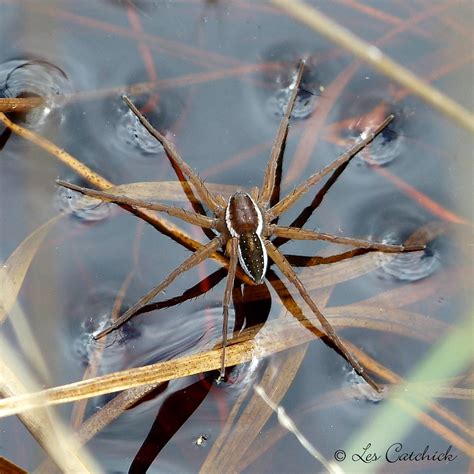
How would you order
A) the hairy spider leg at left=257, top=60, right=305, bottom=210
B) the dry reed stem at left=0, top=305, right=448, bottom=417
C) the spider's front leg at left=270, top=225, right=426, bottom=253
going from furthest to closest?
the hairy spider leg at left=257, top=60, right=305, bottom=210
the spider's front leg at left=270, top=225, right=426, bottom=253
the dry reed stem at left=0, top=305, right=448, bottom=417

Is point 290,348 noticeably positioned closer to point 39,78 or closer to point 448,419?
point 448,419

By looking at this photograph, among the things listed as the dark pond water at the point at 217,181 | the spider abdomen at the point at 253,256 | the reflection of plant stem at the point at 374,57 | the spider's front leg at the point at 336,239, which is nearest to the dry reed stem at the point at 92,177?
the dark pond water at the point at 217,181

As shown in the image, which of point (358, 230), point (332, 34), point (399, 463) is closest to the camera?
point (399, 463)

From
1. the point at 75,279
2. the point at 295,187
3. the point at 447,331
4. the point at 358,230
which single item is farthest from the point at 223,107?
the point at 447,331

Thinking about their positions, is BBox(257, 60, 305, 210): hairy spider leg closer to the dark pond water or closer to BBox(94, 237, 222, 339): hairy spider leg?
the dark pond water

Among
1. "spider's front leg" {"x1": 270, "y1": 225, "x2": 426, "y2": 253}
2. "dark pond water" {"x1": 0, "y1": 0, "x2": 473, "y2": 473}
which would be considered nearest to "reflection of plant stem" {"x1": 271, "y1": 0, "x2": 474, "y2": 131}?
"dark pond water" {"x1": 0, "y1": 0, "x2": 473, "y2": 473}

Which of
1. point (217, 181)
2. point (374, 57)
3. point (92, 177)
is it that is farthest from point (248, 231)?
point (374, 57)
